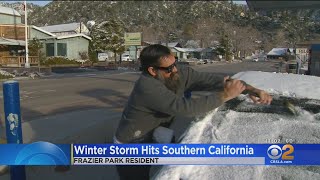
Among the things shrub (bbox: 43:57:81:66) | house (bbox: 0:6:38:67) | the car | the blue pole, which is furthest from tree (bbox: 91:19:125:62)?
the blue pole

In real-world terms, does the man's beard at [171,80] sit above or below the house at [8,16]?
below

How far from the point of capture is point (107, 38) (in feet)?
156

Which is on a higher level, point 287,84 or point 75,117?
point 287,84

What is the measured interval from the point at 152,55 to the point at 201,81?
554 millimetres

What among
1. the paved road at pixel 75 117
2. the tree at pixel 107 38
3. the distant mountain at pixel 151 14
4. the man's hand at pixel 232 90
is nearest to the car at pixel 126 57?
the tree at pixel 107 38

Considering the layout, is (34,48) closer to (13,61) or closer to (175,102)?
(13,61)

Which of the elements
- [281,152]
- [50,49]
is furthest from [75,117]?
[50,49]

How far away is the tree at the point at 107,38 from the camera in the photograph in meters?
47.6

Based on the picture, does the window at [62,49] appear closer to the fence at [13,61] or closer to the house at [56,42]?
the house at [56,42]

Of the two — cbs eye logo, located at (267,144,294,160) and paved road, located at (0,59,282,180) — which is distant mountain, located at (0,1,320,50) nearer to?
paved road, located at (0,59,282,180)

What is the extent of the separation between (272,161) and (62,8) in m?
197

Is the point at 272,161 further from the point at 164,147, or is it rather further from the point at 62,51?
the point at 62,51

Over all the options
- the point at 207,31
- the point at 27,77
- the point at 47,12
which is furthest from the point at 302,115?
the point at 47,12

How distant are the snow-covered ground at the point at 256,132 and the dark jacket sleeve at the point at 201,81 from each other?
0.22 meters
